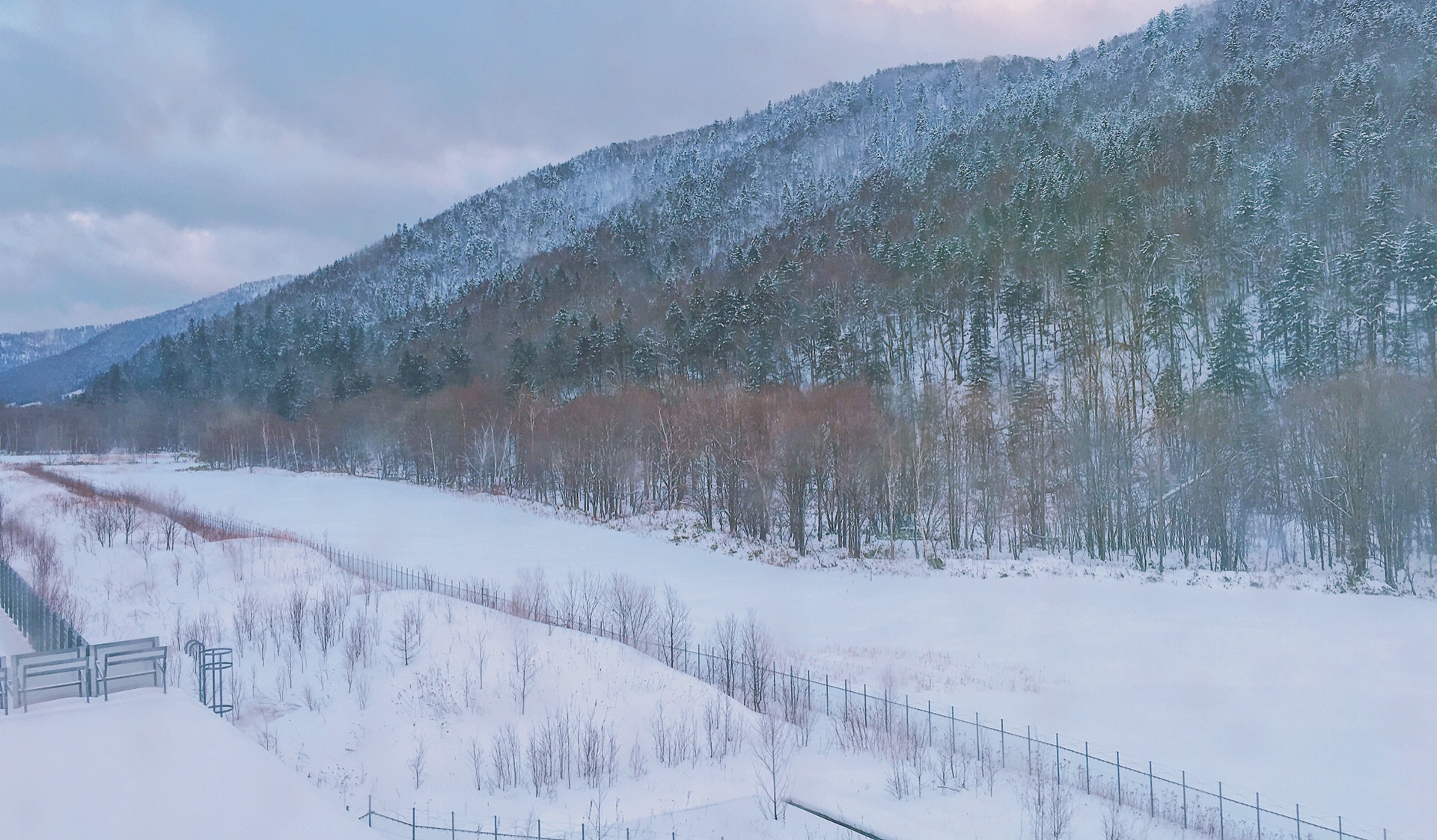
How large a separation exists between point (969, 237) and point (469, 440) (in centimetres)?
5577

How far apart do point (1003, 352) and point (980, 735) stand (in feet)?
221

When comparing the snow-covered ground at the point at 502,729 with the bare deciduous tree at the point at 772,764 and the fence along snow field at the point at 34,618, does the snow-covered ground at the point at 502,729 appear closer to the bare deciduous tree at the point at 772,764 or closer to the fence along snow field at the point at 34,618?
the bare deciduous tree at the point at 772,764

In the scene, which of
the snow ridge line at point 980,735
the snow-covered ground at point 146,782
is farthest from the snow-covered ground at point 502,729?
the snow ridge line at point 980,735

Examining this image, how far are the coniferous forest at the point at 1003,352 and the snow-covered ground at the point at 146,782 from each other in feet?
135

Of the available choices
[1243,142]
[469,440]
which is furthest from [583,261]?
[1243,142]

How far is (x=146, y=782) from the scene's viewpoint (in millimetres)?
10977

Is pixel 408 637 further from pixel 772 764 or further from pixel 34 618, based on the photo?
pixel 772 764

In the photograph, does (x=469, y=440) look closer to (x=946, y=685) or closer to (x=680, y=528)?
(x=680, y=528)

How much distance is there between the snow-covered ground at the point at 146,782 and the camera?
9.85 metres

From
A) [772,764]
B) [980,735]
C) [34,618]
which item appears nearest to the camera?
[772,764]

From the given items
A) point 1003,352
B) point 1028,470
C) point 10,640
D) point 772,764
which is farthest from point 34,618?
point 1003,352

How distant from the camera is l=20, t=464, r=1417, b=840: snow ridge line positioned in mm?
17641

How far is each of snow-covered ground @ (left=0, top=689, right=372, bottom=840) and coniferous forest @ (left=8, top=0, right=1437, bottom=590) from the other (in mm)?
41000

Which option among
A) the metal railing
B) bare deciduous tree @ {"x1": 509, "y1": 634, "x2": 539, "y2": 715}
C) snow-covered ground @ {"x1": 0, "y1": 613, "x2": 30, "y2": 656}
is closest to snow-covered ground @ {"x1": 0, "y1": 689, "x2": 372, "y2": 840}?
the metal railing
